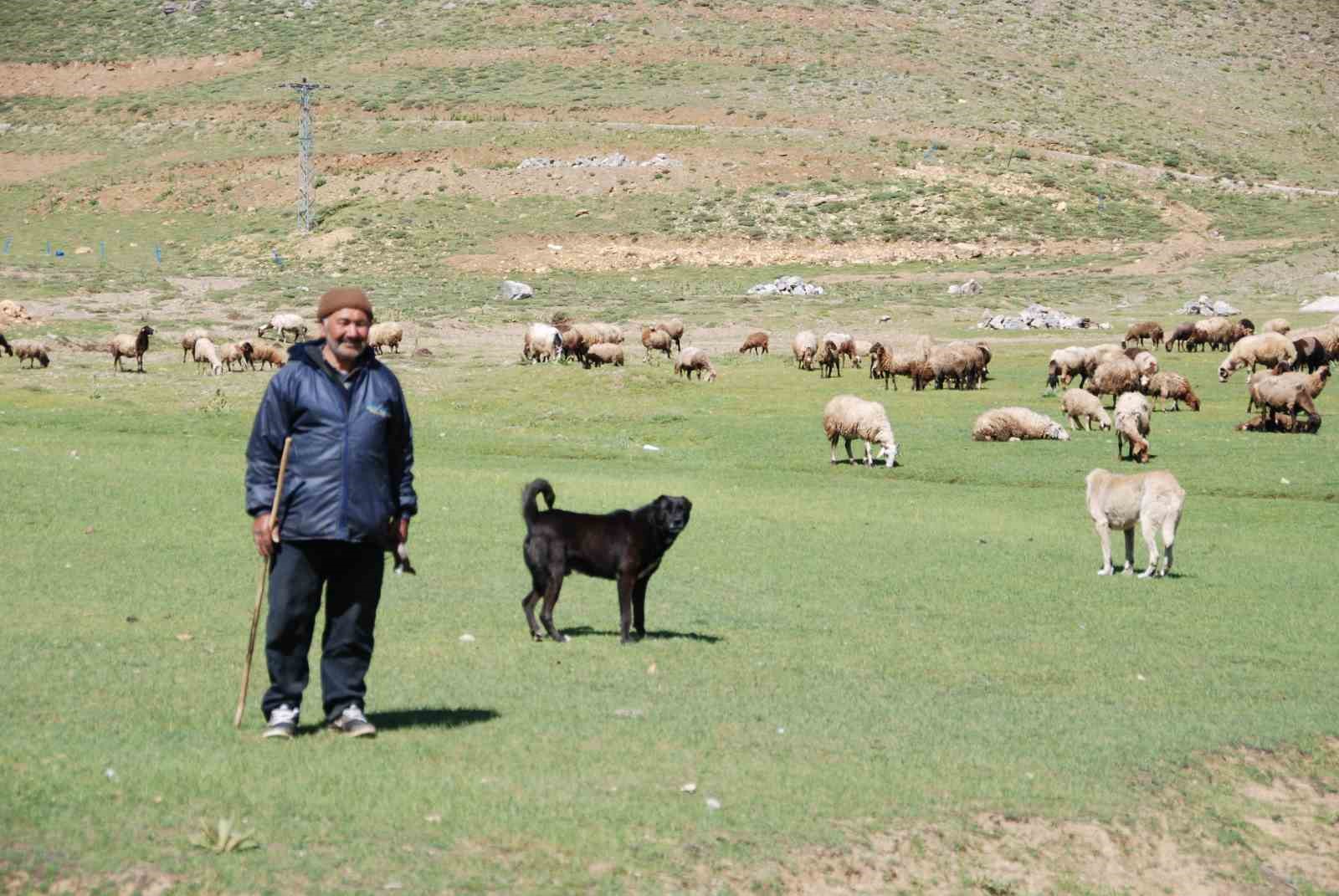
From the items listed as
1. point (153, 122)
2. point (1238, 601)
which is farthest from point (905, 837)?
point (153, 122)

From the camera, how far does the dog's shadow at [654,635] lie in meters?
12.8

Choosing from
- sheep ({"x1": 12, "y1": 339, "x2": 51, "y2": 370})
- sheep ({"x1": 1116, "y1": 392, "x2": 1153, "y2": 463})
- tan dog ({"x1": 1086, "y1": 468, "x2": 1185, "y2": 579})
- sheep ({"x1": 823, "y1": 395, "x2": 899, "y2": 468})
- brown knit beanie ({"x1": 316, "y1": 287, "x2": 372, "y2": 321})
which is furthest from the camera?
sheep ({"x1": 12, "y1": 339, "x2": 51, "y2": 370})

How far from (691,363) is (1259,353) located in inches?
587

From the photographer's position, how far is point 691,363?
4334 centimetres

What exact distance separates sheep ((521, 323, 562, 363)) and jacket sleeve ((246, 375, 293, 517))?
39539mm

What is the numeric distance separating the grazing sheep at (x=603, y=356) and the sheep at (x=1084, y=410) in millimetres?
14773

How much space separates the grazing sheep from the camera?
45531 mm

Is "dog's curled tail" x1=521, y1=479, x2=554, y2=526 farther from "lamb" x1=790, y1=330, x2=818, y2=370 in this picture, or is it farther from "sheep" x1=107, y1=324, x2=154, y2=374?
"lamb" x1=790, y1=330, x2=818, y2=370

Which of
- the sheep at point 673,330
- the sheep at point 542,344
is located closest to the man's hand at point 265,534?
the sheep at point 542,344

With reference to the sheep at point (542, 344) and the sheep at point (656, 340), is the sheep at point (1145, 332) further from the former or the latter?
the sheep at point (542, 344)

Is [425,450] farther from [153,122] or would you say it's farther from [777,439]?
[153,122]

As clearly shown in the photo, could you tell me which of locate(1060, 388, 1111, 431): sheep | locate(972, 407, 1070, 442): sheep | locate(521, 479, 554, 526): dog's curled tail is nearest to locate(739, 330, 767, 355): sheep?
locate(1060, 388, 1111, 431): sheep

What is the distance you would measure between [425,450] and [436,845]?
23391 millimetres

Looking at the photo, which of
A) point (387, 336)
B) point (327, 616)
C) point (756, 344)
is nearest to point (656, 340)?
point (756, 344)
